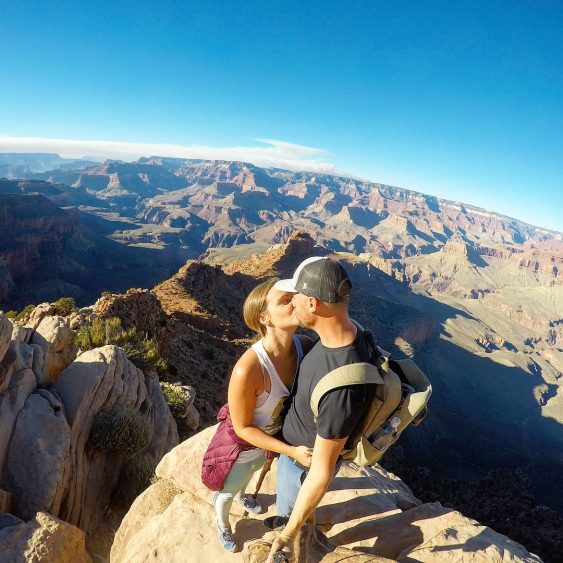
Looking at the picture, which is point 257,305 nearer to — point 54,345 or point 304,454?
point 304,454

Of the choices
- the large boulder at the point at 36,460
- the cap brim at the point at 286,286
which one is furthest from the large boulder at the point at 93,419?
the cap brim at the point at 286,286

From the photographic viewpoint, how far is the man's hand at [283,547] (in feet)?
11.0

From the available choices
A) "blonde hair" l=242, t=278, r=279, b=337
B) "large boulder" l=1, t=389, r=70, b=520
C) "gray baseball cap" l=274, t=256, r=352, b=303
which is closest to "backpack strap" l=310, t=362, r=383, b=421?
"gray baseball cap" l=274, t=256, r=352, b=303

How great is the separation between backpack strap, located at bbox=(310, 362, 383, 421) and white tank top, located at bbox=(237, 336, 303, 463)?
79cm

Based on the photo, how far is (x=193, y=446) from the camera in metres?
6.39

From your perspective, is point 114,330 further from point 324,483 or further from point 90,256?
point 90,256


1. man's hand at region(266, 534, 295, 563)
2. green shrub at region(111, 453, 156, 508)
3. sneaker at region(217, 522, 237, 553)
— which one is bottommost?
green shrub at region(111, 453, 156, 508)

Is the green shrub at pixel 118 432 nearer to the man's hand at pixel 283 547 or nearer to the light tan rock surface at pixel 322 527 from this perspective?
the light tan rock surface at pixel 322 527

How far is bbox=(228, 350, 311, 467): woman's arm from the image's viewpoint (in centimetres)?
354

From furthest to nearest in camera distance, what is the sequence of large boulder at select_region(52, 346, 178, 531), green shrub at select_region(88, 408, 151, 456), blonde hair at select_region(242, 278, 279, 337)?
green shrub at select_region(88, 408, 151, 456) < large boulder at select_region(52, 346, 178, 531) < blonde hair at select_region(242, 278, 279, 337)

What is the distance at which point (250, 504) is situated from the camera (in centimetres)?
516

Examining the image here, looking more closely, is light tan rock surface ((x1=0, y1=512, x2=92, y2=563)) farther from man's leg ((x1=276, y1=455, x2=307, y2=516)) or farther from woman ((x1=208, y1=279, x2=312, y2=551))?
woman ((x1=208, y1=279, x2=312, y2=551))

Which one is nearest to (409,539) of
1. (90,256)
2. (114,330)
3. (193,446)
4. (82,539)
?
(193,446)

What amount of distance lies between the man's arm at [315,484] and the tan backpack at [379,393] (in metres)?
0.27
